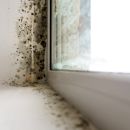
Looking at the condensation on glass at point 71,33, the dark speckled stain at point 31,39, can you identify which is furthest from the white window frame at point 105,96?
the dark speckled stain at point 31,39

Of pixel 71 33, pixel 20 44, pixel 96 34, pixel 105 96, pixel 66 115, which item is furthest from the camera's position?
pixel 20 44

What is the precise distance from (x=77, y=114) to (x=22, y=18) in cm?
130

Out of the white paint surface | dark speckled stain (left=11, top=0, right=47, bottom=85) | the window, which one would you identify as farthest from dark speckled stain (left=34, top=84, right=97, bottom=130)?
dark speckled stain (left=11, top=0, right=47, bottom=85)

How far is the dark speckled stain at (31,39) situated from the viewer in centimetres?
201

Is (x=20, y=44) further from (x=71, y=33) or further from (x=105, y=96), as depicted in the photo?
(x=105, y=96)

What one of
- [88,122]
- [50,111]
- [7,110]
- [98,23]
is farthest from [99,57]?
[7,110]

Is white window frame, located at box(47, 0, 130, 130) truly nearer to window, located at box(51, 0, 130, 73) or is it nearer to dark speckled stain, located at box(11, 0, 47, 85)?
window, located at box(51, 0, 130, 73)

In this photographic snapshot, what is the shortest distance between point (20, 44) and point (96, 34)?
4.11 feet

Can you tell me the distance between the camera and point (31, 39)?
6.62 ft

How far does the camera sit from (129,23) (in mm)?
578

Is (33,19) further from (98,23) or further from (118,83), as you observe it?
(118,83)

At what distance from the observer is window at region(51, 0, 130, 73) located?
2.02 ft

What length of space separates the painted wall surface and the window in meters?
0.40

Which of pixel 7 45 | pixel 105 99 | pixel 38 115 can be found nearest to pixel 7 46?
pixel 7 45
